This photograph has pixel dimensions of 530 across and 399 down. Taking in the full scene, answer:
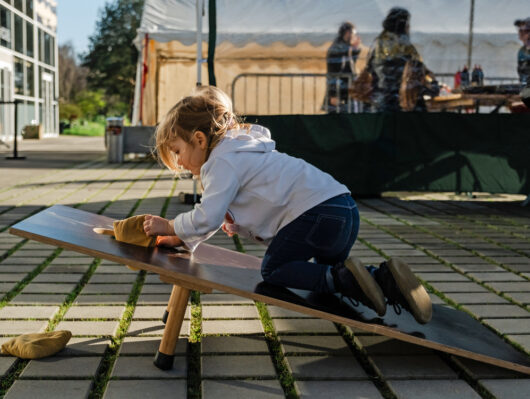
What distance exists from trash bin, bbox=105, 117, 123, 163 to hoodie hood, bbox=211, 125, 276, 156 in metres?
11.5

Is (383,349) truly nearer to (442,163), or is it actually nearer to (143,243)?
(143,243)

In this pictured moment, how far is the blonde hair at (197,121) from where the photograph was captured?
2770 mm

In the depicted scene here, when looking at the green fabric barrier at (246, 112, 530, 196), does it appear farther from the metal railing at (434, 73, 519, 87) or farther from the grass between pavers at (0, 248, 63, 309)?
the grass between pavers at (0, 248, 63, 309)

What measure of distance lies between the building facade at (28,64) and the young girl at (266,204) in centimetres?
2501

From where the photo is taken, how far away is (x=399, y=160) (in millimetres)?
7645

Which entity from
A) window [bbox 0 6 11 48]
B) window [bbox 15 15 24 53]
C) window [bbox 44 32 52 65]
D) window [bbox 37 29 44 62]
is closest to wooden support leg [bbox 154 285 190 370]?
window [bbox 0 6 11 48]

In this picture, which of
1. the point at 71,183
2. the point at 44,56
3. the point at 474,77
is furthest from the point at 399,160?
the point at 44,56

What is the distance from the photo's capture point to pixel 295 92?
9.41 m

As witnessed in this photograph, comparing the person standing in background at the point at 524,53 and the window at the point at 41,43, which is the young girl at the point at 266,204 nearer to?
the person standing in background at the point at 524,53

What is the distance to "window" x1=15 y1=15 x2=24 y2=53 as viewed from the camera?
3181cm

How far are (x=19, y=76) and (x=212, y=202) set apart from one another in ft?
104

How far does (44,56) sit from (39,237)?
122ft

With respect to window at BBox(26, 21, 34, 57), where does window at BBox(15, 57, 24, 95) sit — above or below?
below

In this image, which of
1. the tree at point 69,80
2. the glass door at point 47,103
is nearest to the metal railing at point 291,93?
the glass door at point 47,103
